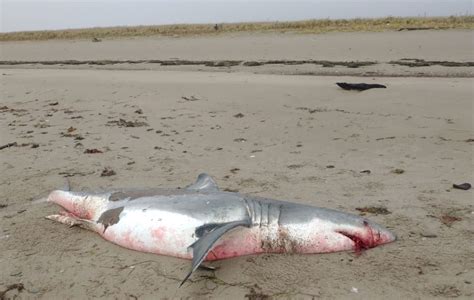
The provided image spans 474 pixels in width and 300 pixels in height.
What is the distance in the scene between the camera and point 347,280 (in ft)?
10.5

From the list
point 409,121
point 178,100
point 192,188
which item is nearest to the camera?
point 192,188

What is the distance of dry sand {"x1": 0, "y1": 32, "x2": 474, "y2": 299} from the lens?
10.6ft

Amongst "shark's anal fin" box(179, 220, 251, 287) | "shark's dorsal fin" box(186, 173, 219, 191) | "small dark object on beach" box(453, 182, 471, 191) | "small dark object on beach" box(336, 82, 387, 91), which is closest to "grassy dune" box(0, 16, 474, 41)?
"small dark object on beach" box(336, 82, 387, 91)

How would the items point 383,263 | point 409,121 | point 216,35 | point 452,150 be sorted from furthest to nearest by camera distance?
point 216,35 → point 409,121 → point 452,150 → point 383,263

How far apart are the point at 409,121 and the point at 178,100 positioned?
4.03 meters

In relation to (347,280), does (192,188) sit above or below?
above

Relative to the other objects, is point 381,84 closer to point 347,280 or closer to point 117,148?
point 117,148

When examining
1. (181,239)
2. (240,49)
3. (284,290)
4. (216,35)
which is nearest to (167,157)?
(181,239)

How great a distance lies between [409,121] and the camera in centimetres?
711

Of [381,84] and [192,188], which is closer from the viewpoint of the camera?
[192,188]

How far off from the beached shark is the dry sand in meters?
0.09

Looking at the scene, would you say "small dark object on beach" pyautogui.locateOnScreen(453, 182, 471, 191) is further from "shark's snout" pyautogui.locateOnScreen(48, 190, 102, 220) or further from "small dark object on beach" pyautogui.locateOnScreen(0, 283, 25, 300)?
"small dark object on beach" pyautogui.locateOnScreen(0, 283, 25, 300)

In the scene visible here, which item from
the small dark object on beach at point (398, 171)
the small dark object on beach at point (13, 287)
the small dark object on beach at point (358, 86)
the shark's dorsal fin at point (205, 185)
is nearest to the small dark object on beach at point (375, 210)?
the small dark object on beach at point (398, 171)

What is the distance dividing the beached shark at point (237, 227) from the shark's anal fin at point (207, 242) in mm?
23
